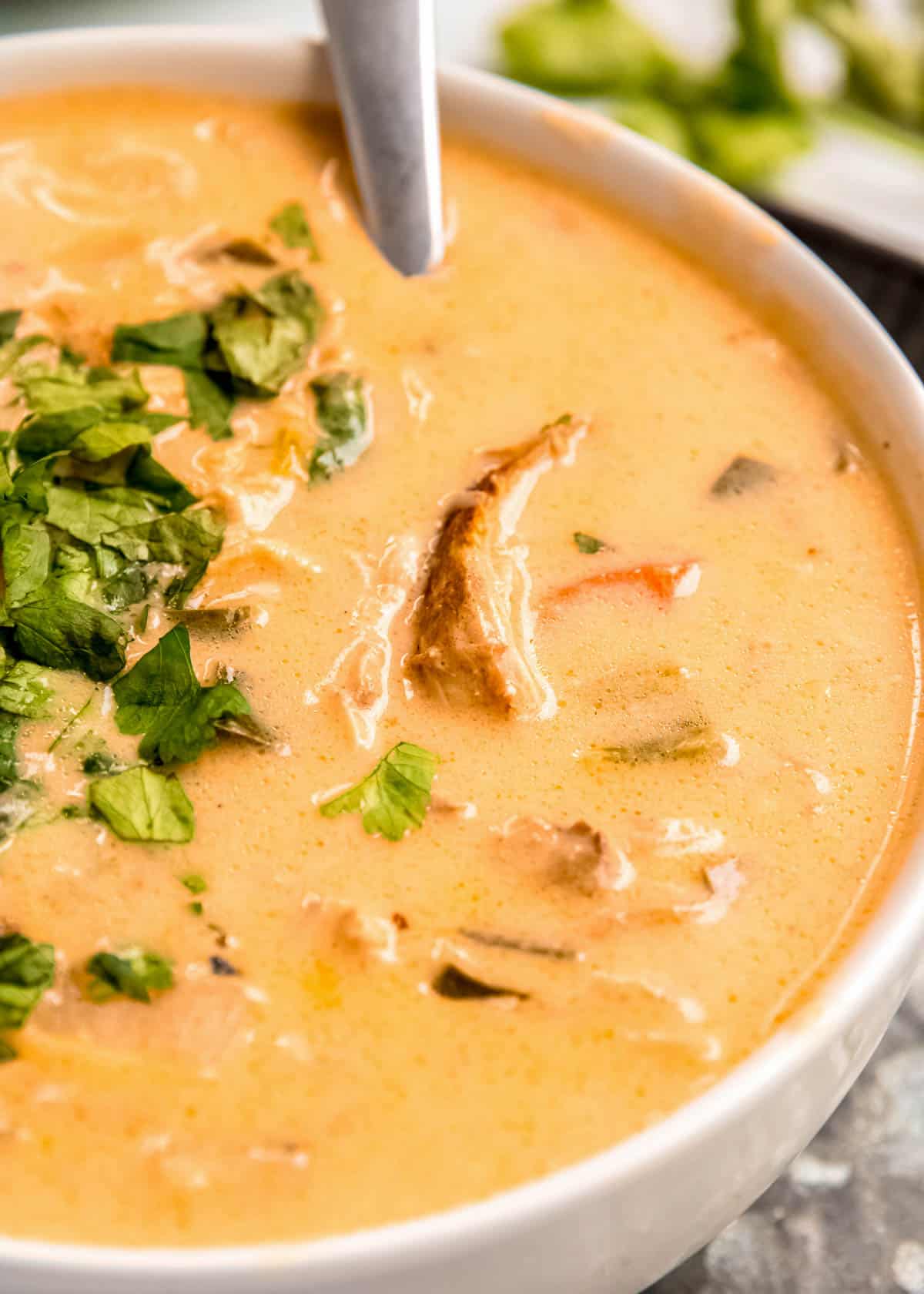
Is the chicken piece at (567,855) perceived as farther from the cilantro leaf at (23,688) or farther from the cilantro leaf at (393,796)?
the cilantro leaf at (23,688)

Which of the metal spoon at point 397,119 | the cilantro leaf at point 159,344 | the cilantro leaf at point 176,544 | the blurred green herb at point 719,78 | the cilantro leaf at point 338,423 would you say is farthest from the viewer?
the blurred green herb at point 719,78

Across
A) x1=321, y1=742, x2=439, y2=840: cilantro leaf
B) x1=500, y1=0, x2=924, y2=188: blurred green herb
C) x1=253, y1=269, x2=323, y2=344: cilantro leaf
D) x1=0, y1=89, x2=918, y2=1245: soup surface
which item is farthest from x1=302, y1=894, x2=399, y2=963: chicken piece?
x1=500, y1=0, x2=924, y2=188: blurred green herb

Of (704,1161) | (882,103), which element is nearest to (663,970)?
(704,1161)

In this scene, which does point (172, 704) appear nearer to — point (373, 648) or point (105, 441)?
point (373, 648)

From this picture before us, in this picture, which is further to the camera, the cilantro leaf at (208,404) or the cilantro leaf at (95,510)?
the cilantro leaf at (208,404)

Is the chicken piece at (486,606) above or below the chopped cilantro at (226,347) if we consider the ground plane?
below

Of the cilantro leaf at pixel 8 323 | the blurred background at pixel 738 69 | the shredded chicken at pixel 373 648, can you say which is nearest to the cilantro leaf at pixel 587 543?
the shredded chicken at pixel 373 648
